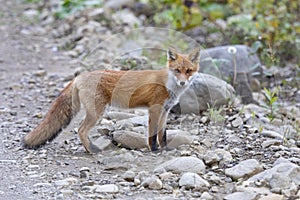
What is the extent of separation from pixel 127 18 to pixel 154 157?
6.23 meters

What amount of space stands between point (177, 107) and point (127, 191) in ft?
8.04

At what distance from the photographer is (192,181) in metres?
4.93

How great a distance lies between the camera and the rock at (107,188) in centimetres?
485

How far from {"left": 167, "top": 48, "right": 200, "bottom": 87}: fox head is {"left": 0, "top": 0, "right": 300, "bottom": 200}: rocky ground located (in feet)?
2.05

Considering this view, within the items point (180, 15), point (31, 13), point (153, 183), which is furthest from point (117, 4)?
point (153, 183)

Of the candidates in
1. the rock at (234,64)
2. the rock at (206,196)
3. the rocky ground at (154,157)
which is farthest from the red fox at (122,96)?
the rock at (234,64)

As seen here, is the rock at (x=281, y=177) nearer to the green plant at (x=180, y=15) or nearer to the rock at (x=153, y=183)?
the rock at (x=153, y=183)

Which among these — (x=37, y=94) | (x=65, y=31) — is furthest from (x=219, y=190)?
(x=65, y=31)

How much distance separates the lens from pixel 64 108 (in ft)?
19.7

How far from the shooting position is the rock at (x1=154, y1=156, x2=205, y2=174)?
17.2 feet

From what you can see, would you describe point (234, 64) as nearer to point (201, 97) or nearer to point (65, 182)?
point (201, 97)

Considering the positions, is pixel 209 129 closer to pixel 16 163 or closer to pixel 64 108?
pixel 64 108

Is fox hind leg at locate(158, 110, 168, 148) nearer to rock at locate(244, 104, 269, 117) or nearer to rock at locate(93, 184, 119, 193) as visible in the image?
rock at locate(93, 184, 119, 193)

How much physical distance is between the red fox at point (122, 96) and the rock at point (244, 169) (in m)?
1.06
